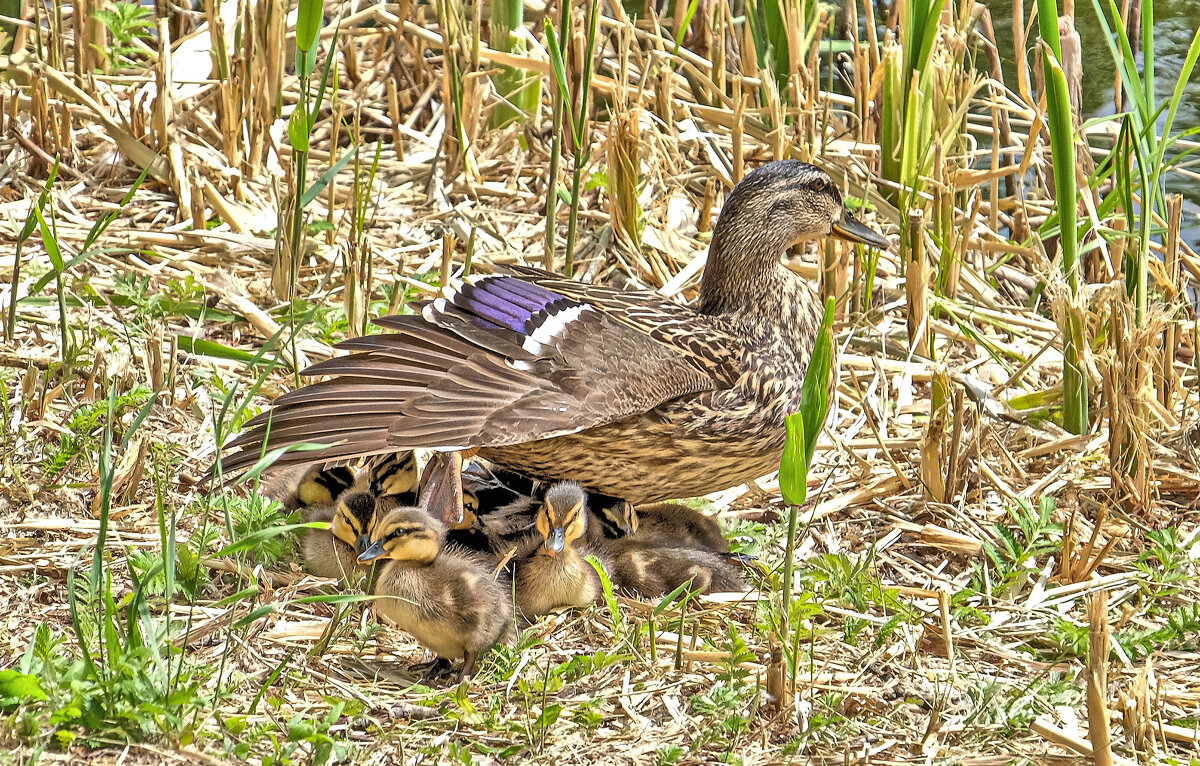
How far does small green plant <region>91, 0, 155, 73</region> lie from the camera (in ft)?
20.3

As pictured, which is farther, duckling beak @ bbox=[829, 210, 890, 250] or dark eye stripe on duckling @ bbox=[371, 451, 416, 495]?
duckling beak @ bbox=[829, 210, 890, 250]

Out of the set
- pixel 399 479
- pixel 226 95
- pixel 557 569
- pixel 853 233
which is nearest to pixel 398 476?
pixel 399 479

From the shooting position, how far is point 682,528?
12.7ft

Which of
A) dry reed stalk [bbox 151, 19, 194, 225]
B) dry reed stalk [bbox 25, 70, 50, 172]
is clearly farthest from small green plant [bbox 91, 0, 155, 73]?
dry reed stalk [bbox 151, 19, 194, 225]

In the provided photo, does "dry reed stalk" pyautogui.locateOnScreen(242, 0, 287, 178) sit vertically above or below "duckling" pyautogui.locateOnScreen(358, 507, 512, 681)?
above

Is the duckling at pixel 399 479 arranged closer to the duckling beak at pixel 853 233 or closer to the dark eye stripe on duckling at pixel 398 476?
the dark eye stripe on duckling at pixel 398 476

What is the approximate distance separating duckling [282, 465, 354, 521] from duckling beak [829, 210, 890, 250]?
1661 mm

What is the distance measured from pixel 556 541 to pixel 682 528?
1.79 feet

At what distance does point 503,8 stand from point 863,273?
1.94m

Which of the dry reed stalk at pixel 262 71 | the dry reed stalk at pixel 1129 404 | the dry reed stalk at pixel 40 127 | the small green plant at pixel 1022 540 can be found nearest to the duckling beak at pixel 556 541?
the small green plant at pixel 1022 540

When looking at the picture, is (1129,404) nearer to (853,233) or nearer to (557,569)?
(853,233)

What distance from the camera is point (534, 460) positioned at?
147 inches

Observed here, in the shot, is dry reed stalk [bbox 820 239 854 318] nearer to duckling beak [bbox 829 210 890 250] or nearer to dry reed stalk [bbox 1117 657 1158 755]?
duckling beak [bbox 829 210 890 250]

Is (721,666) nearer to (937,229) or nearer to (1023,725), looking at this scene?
(1023,725)
